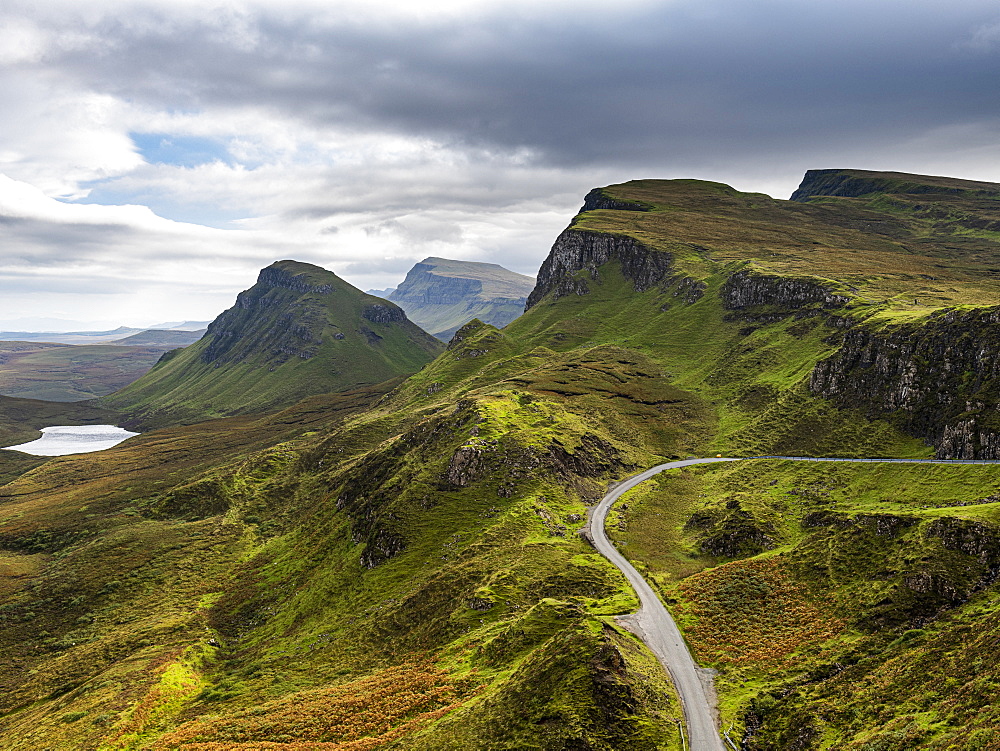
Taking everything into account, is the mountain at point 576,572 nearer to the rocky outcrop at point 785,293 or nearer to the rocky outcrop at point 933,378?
the rocky outcrop at point 933,378

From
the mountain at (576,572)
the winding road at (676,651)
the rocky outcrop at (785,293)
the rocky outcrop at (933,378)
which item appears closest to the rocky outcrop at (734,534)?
the mountain at (576,572)

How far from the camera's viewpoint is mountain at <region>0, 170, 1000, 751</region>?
1704 inches

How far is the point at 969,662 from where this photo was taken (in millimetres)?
36625

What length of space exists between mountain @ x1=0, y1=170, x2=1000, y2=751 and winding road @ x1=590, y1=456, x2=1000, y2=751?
4.54 ft

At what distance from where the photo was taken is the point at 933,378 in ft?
345

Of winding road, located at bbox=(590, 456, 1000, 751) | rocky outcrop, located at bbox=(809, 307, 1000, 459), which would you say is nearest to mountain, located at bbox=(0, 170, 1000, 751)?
rocky outcrop, located at bbox=(809, 307, 1000, 459)

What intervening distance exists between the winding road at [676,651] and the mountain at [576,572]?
1.38 metres

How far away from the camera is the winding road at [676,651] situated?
41.3 m

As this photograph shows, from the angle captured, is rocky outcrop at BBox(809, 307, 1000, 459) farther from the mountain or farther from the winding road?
the winding road

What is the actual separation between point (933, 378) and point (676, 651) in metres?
91.5

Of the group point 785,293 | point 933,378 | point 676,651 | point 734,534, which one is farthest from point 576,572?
point 785,293

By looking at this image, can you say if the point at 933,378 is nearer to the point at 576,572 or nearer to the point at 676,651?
the point at 576,572

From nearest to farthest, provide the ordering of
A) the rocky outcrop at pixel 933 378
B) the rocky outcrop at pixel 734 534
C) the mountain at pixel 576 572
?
the mountain at pixel 576 572, the rocky outcrop at pixel 734 534, the rocky outcrop at pixel 933 378

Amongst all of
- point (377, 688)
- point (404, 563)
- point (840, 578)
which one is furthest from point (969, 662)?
point (404, 563)
